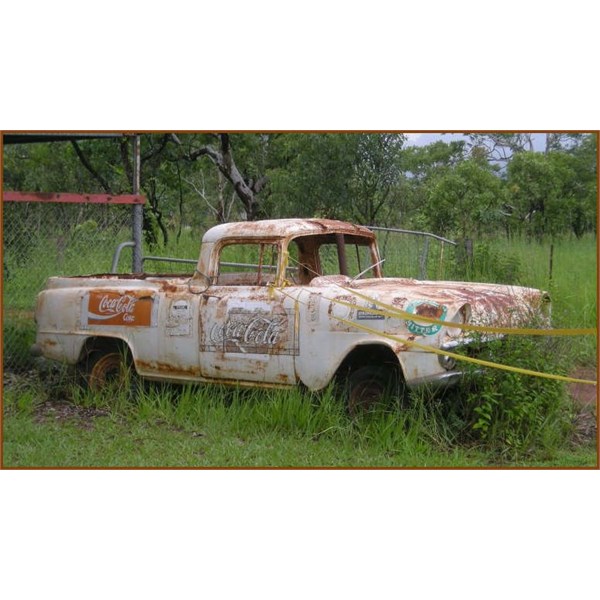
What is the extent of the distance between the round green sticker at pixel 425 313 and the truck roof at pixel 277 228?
1083mm

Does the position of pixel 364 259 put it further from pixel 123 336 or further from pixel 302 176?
pixel 123 336

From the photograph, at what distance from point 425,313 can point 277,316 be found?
39.7 inches

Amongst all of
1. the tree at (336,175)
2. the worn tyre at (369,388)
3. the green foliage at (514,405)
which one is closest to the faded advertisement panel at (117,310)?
the tree at (336,175)

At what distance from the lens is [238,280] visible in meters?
5.64

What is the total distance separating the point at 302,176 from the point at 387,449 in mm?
2349

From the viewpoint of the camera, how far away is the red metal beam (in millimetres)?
5469

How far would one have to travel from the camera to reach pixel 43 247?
611 cm

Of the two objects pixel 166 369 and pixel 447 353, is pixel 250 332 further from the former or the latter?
pixel 447 353

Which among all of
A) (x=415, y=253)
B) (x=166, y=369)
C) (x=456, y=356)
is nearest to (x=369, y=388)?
(x=456, y=356)

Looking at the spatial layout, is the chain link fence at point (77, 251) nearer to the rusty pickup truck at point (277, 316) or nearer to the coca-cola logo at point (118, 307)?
the rusty pickup truck at point (277, 316)

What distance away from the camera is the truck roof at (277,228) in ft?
17.9

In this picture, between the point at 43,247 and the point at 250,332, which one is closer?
the point at 250,332

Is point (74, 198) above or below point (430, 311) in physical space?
above

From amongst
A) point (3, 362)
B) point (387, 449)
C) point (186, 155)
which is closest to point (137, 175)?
point (186, 155)
